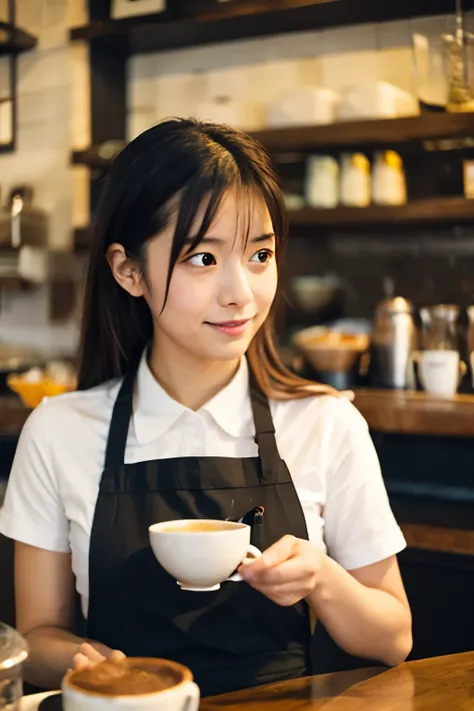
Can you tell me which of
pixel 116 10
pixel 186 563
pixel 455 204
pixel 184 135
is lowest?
pixel 186 563

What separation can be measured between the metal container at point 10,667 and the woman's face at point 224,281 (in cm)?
60

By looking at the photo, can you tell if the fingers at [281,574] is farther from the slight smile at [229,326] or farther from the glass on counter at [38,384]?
the glass on counter at [38,384]

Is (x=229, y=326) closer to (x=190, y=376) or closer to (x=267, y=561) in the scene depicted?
(x=190, y=376)

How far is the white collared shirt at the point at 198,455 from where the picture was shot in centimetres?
143

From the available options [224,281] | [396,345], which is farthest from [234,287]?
[396,345]

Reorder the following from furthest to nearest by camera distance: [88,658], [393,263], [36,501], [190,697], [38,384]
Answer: [393,263], [38,384], [36,501], [88,658], [190,697]

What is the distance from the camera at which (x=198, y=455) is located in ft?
4.88

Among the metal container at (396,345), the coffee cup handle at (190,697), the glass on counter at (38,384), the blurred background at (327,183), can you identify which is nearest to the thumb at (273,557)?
the coffee cup handle at (190,697)

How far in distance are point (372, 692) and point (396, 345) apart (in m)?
1.85

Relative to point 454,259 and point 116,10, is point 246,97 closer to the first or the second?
point 116,10

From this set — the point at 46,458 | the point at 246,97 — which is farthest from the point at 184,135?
the point at 246,97

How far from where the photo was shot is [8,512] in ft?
4.74

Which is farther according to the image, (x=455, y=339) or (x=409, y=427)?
(x=455, y=339)

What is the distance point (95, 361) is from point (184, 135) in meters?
0.45
